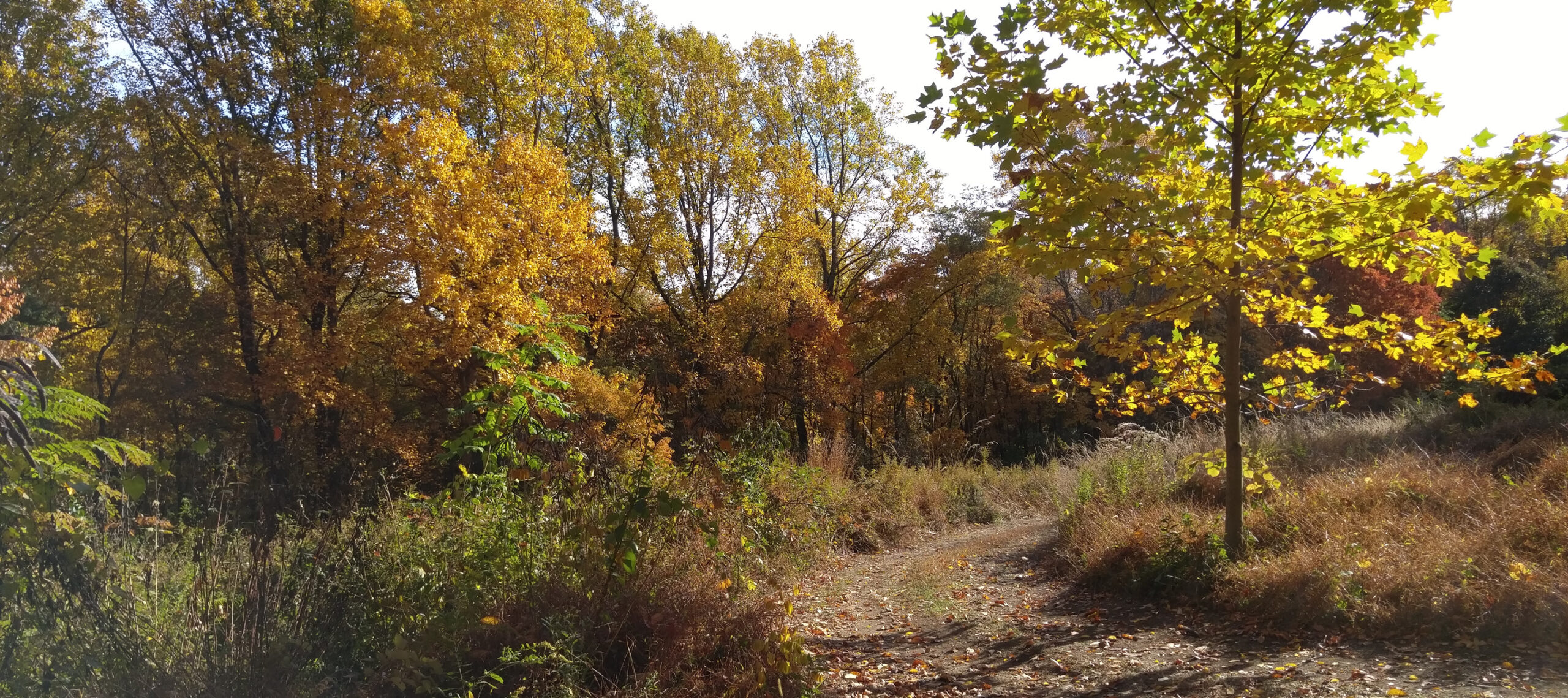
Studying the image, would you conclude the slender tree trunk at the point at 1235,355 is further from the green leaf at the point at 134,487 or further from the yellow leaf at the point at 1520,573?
the green leaf at the point at 134,487

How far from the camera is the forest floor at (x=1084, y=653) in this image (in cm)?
382

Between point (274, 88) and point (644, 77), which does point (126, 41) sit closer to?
point (274, 88)

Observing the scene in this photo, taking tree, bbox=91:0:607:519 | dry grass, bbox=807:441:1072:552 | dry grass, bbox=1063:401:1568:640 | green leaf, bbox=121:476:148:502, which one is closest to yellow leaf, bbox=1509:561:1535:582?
dry grass, bbox=1063:401:1568:640

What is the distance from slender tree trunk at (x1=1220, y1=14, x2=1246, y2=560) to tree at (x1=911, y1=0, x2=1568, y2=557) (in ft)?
0.04

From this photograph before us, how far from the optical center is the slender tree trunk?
4.80 metres

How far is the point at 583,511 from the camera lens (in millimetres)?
4480

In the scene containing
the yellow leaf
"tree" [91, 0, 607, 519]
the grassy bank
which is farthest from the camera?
"tree" [91, 0, 607, 519]

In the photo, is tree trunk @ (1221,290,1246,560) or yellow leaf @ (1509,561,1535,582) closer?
yellow leaf @ (1509,561,1535,582)

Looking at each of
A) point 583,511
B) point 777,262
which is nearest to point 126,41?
point 777,262

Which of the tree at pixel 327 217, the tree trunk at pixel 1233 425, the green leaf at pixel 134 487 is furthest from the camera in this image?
the tree at pixel 327 217

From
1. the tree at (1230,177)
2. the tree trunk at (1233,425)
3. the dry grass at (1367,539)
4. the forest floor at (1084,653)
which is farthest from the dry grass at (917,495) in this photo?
the tree at (1230,177)

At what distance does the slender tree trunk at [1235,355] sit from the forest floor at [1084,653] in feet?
2.45

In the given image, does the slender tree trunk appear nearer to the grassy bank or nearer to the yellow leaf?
the yellow leaf

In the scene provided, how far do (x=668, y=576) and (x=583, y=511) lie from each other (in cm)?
59
